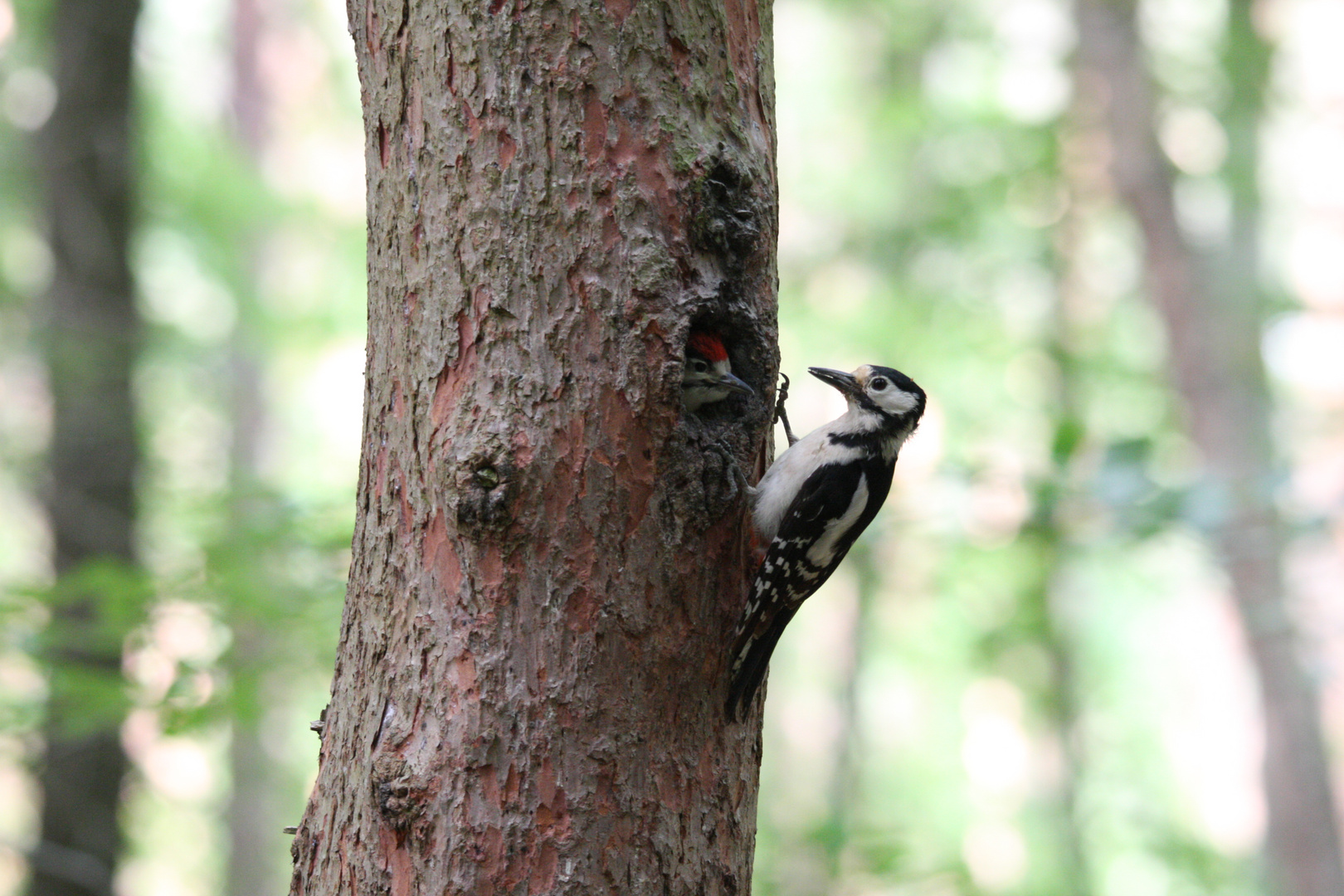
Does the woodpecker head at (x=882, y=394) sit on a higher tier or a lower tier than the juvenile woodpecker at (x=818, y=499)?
higher

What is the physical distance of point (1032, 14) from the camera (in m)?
10.8

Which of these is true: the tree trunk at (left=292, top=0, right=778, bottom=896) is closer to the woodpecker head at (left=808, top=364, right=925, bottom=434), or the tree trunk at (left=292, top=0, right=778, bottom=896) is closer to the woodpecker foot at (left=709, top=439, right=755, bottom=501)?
the woodpecker foot at (left=709, top=439, right=755, bottom=501)

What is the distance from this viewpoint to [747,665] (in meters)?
2.10

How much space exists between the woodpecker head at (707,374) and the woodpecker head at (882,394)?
1126mm

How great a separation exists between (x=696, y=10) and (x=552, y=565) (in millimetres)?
1132

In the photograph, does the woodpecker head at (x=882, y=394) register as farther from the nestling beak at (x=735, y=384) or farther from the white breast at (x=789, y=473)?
the nestling beak at (x=735, y=384)

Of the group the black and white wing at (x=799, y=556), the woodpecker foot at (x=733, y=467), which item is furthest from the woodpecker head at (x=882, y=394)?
the woodpecker foot at (x=733, y=467)

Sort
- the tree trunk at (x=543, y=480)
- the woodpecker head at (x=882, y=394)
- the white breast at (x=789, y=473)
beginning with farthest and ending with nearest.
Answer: the woodpecker head at (x=882, y=394) < the white breast at (x=789, y=473) < the tree trunk at (x=543, y=480)

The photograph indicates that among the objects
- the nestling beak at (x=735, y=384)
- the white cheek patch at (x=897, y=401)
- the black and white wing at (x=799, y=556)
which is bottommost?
the black and white wing at (x=799, y=556)

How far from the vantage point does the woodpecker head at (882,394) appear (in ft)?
11.8

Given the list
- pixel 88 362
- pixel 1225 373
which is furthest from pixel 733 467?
pixel 1225 373

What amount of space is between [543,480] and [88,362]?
4.36 metres

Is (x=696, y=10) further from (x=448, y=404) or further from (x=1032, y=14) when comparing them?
(x=1032, y=14)

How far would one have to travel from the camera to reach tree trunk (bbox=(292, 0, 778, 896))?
6.09 feet
